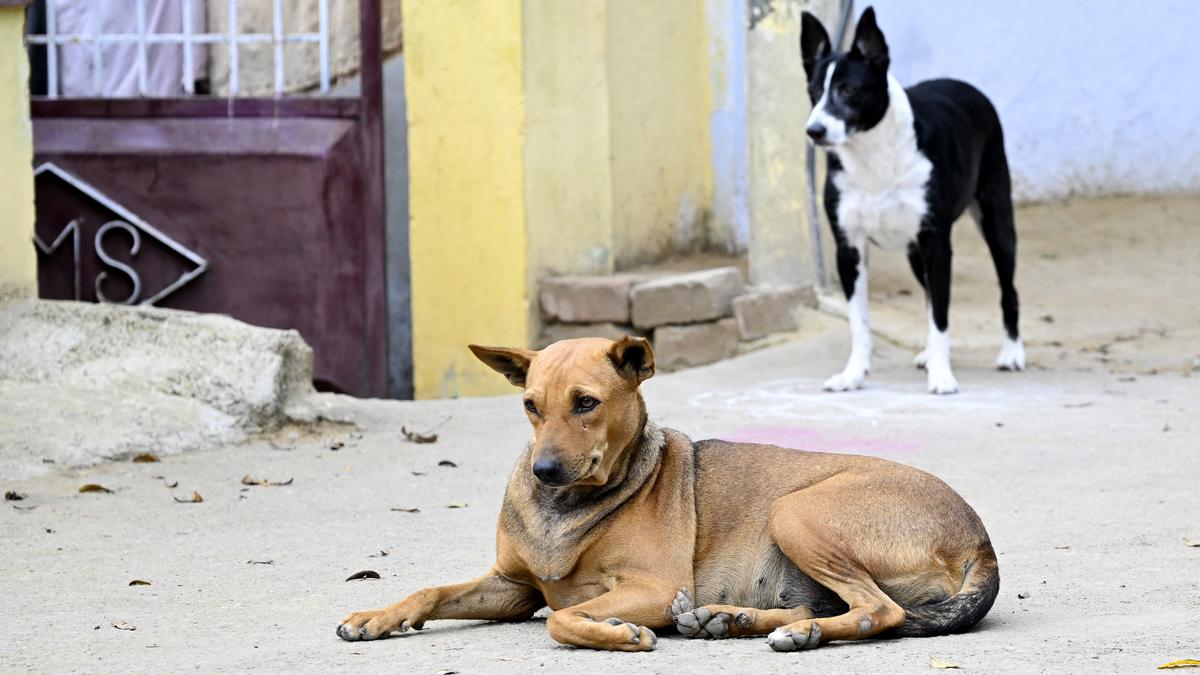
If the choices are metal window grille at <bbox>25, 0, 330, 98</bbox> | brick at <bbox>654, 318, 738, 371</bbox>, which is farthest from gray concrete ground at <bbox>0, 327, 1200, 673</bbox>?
metal window grille at <bbox>25, 0, 330, 98</bbox>

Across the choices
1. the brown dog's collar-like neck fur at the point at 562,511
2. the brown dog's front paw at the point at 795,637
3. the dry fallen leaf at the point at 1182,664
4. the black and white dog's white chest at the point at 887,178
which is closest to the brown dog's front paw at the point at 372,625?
the brown dog's collar-like neck fur at the point at 562,511

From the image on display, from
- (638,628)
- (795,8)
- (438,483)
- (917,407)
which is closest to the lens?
(638,628)

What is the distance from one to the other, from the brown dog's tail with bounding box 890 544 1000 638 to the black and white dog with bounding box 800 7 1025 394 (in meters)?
4.18

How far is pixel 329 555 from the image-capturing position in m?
5.28

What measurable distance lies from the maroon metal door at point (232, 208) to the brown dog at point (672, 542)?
5.69 meters

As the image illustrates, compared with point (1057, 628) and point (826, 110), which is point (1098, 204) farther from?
point (1057, 628)

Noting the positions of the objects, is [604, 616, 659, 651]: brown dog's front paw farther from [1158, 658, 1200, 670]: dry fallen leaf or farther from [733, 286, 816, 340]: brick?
[733, 286, 816, 340]: brick

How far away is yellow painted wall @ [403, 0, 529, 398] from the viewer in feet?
32.0

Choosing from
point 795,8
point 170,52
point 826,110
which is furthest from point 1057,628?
point 170,52

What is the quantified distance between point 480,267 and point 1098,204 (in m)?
5.58

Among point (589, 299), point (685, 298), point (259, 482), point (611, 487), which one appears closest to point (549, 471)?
point (611, 487)

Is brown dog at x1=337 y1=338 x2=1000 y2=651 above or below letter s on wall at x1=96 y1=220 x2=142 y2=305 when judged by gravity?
below

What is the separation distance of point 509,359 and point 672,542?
25.1 inches

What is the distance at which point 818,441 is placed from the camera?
7012mm
